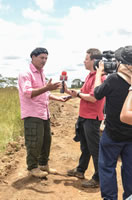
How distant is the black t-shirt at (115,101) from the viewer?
2.40 m

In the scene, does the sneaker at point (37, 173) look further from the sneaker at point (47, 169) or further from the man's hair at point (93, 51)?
the man's hair at point (93, 51)

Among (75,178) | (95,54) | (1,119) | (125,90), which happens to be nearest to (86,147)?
(75,178)

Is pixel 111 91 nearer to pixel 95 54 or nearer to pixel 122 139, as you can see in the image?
pixel 122 139

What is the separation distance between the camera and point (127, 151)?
8.13 feet

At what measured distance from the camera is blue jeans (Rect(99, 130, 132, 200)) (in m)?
2.47

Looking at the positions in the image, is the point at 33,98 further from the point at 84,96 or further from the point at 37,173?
the point at 37,173

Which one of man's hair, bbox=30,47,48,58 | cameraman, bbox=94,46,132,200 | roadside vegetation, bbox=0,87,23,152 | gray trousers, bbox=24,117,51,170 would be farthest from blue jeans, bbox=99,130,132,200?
roadside vegetation, bbox=0,87,23,152

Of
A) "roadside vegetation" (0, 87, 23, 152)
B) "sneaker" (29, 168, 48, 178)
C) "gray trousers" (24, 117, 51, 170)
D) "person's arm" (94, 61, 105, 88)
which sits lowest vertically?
"sneaker" (29, 168, 48, 178)

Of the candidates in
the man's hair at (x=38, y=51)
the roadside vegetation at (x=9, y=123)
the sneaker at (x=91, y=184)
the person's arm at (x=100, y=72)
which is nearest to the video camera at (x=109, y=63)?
the person's arm at (x=100, y=72)

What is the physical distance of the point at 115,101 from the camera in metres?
2.46

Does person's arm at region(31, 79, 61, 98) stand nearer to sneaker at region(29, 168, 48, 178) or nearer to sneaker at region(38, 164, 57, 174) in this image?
sneaker at region(29, 168, 48, 178)

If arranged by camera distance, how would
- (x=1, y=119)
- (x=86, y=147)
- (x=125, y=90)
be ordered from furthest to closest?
(x=1, y=119)
(x=86, y=147)
(x=125, y=90)

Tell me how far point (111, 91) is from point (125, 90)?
135 millimetres

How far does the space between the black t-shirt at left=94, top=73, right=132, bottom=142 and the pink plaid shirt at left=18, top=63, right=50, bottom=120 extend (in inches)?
54.6
